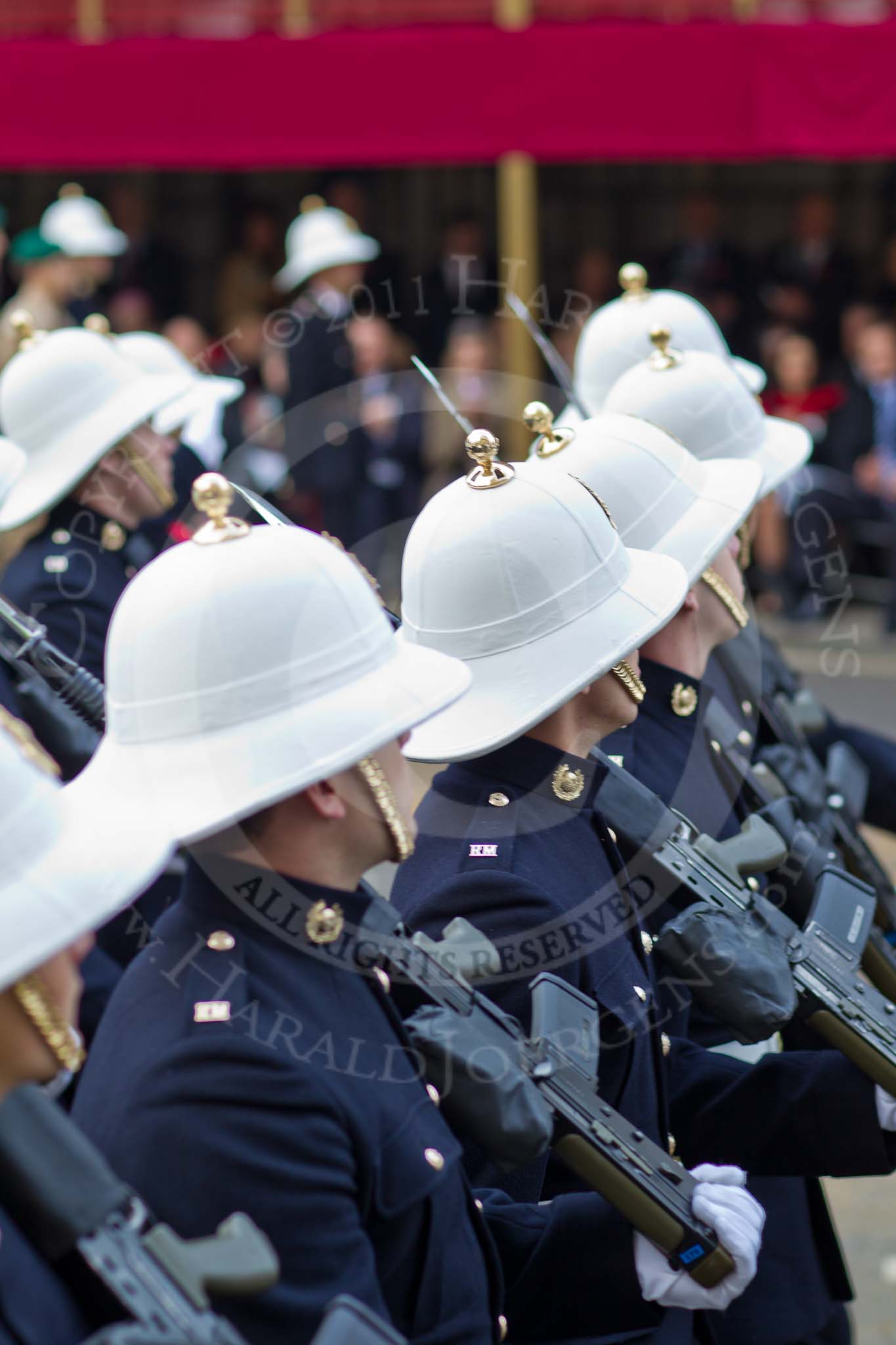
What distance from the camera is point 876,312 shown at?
10.7m

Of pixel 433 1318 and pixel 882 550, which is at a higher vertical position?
pixel 433 1318

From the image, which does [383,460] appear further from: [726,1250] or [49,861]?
[49,861]

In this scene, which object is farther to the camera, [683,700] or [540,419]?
[683,700]

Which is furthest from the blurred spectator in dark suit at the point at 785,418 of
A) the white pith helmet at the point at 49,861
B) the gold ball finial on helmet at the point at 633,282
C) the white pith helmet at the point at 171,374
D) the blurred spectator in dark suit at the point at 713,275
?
the white pith helmet at the point at 49,861

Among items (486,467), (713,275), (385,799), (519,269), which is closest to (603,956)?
(385,799)

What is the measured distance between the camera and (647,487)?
11.0 ft

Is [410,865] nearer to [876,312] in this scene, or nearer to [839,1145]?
[839,1145]

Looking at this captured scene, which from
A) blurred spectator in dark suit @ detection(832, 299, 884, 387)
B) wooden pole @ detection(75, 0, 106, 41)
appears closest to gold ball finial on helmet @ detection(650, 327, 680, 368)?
blurred spectator in dark suit @ detection(832, 299, 884, 387)

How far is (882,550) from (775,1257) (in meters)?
7.45

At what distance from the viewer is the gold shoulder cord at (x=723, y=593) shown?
3398 mm

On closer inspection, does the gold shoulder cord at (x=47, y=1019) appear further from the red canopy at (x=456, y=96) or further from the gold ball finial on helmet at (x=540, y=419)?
the red canopy at (x=456, y=96)

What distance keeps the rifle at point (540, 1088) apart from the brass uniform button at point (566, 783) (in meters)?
0.38

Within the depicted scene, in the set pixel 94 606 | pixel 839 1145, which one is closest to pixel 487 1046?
pixel 839 1145

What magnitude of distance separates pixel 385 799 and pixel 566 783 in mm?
660
